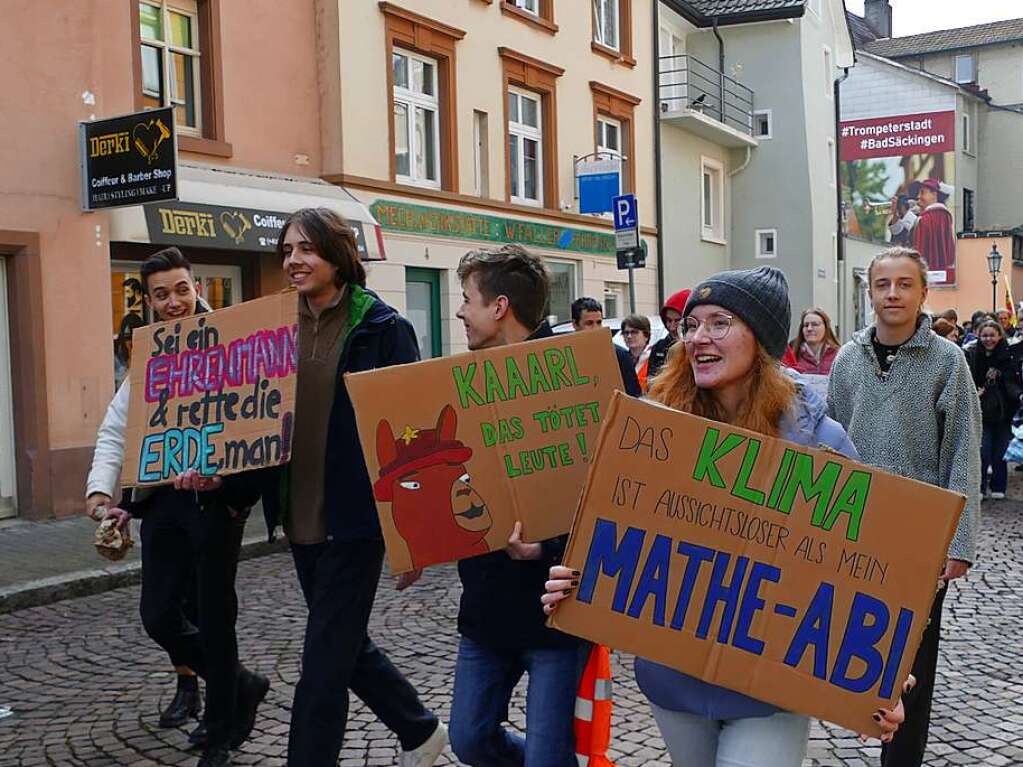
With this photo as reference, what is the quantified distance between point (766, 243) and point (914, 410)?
82.0ft

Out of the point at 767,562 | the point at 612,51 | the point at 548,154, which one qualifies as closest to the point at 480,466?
the point at 767,562

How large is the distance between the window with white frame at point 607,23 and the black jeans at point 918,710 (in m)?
18.5

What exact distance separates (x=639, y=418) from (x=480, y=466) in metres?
0.62

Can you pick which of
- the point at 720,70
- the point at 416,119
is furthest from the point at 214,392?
the point at 720,70

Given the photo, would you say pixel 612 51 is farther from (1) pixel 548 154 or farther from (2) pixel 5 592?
(2) pixel 5 592

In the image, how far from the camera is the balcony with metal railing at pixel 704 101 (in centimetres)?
2406

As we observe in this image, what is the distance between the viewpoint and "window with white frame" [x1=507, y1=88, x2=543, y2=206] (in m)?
18.8

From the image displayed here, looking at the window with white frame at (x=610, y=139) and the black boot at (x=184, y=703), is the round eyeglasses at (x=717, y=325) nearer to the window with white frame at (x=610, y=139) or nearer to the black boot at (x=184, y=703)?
the black boot at (x=184, y=703)

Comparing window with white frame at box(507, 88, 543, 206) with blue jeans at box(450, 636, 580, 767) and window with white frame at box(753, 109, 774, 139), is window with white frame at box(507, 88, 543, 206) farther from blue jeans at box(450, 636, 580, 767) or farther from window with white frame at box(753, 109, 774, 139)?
blue jeans at box(450, 636, 580, 767)

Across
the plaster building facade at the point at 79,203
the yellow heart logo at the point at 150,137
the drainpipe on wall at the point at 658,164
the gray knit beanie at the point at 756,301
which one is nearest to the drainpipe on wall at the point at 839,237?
the drainpipe on wall at the point at 658,164

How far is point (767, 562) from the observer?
2.58 meters

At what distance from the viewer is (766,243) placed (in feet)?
92.5

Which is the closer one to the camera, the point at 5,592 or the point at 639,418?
the point at 639,418

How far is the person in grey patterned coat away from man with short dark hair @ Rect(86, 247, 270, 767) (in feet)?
7.16
